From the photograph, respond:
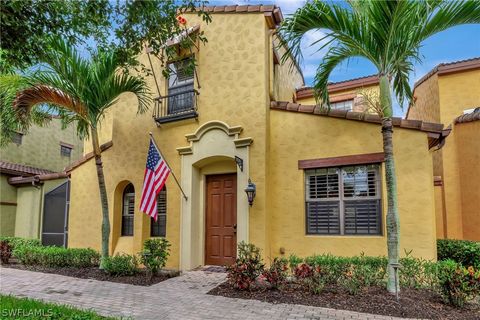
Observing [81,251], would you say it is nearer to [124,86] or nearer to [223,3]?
[124,86]

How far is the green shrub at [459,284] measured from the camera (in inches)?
227

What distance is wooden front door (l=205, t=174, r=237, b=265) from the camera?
9.55 m

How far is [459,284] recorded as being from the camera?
578 centimetres

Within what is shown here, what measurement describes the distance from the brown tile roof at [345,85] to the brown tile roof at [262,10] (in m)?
4.47

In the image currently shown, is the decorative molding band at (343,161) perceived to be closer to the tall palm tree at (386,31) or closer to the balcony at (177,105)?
the tall palm tree at (386,31)

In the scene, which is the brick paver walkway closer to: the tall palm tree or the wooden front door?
the wooden front door

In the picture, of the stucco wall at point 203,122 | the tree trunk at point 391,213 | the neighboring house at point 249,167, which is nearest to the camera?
the tree trunk at point 391,213

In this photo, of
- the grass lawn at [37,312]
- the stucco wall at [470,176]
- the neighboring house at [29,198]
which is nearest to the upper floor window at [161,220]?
the neighboring house at [29,198]

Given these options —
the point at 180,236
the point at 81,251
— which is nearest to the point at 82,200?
the point at 81,251

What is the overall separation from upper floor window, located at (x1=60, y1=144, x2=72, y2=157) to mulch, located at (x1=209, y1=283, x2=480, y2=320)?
57.5ft

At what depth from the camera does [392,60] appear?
6.52 m

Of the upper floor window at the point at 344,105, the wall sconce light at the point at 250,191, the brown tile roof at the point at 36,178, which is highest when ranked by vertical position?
the upper floor window at the point at 344,105

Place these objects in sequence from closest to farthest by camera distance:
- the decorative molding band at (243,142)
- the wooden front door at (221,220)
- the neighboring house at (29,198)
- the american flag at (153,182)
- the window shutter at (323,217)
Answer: the window shutter at (323,217) < the american flag at (153,182) < the decorative molding band at (243,142) < the wooden front door at (221,220) < the neighboring house at (29,198)

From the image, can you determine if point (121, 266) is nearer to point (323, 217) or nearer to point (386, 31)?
point (323, 217)
